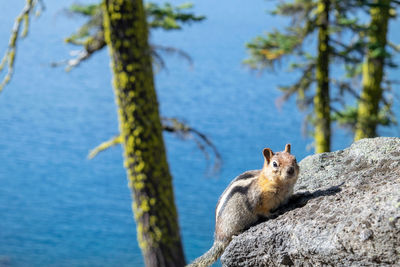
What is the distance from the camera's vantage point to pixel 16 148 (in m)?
28.8

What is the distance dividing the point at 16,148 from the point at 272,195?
86.9 feet

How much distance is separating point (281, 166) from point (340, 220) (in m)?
0.85

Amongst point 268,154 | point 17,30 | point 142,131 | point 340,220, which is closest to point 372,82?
point 142,131

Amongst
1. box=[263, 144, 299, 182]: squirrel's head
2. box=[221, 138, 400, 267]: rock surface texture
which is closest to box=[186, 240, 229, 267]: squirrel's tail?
box=[221, 138, 400, 267]: rock surface texture

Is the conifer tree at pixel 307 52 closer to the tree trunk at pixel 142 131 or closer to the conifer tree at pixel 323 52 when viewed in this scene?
the conifer tree at pixel 323 52

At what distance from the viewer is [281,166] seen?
14.0 feet

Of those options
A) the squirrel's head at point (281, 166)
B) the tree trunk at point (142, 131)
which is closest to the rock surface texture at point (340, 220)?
the squirrel's head at point (281, 166)

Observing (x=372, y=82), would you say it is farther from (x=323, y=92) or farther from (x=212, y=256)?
(x=212, y=256)

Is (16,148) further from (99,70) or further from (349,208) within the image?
(349,208)

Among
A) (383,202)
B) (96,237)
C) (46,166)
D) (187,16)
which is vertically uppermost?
(187,16)

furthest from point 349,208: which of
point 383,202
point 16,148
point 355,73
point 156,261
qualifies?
point 16,148

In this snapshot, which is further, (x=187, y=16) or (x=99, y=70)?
(x=99, y=70)

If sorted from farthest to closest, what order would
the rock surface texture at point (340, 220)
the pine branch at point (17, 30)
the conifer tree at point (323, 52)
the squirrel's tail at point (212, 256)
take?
1. the conifer tree at point (323, 52)
2. the pine branch at point (17, 30)
3. the squirrel's tail at point (212, 256)
4. the rock surface texture at point (340, 220)

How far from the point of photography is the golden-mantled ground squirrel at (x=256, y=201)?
4246 millimetres
